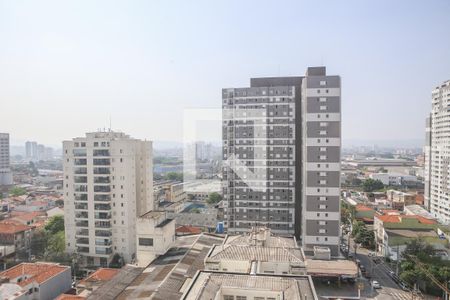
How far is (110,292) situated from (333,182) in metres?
8.19

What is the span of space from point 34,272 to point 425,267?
11.9 meters

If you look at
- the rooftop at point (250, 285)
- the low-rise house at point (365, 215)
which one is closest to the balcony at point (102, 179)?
the rooftop at point (250, 285)

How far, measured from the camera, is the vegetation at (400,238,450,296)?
10312 millimetres

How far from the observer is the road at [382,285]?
10.4 meters

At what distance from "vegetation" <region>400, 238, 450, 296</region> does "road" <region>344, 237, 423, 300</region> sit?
0.48 m

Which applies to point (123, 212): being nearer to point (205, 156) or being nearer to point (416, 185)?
point (205, 156)

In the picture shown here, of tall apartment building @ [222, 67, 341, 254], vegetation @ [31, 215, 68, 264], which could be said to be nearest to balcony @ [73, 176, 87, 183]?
vegetation @ [31, 215, 68, 264]

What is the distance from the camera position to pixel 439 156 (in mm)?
19406

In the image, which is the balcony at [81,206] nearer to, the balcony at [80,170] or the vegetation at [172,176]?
the balcony at [80,170]

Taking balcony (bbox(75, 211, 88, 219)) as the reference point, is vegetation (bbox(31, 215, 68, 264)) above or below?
Result: below

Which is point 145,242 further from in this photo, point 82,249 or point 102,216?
point 82,249

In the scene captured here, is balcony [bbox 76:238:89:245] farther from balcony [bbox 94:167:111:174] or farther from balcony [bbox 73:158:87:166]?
balcony [bbox 73:158:87:166]

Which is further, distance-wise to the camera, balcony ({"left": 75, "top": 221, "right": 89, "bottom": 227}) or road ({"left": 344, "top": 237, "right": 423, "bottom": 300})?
balcony ({"left": 75, "top": 221, "right": 89, "bottom": 227})

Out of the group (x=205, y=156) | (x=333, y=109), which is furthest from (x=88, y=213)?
(x=333, y=109)
